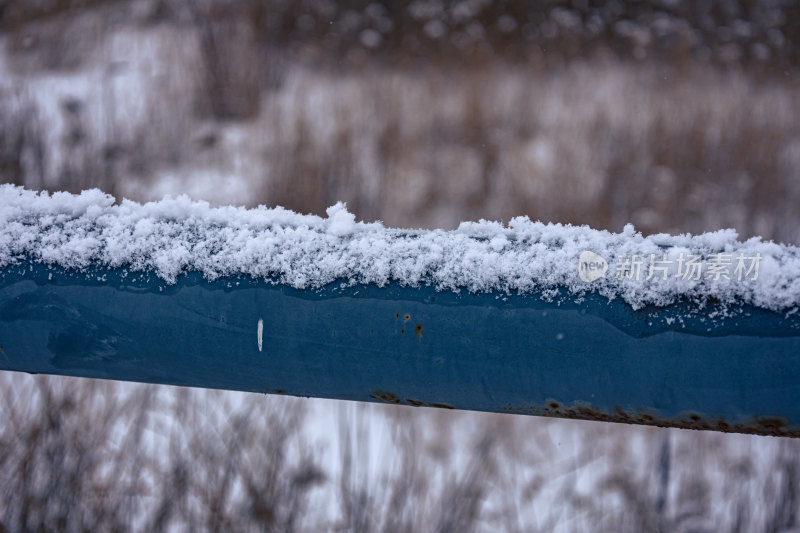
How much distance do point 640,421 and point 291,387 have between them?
0.92ft

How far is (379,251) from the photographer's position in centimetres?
44

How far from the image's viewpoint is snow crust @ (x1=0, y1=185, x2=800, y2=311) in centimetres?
41

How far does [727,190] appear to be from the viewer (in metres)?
1.94

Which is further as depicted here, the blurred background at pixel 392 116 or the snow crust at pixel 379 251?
the blurred background at pixel 392 116

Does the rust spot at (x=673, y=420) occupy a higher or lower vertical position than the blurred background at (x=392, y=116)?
lower
